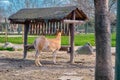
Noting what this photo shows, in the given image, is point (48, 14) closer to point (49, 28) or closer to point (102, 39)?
point (49, 28)

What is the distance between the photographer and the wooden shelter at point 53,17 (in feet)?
39.9

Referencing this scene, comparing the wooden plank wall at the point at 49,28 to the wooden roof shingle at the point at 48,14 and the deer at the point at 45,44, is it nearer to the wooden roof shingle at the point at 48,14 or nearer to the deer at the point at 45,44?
the wooden roof shingle at the point at 48,14

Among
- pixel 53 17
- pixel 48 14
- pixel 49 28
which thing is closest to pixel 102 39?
pixel 53 17

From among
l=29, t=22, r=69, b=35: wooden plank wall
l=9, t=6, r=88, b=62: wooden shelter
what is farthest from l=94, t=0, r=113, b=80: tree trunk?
l=29, t=22, r=69, b=35: wooden plank wall

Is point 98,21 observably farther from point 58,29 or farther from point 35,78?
point 58,29

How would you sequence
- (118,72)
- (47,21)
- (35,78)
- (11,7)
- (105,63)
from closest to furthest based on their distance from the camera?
(118,72)
(105,63)
(35,78)
(47,21)
(11,7)

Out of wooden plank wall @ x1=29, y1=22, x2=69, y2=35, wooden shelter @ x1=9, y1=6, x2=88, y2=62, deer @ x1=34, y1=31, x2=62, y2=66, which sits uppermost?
wooden shelter @ x1=9, y1=6, x2=88, y2=62

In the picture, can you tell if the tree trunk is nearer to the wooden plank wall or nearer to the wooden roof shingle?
the wooden roof shingle

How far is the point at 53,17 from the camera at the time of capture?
12.1m

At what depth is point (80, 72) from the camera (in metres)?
9.89

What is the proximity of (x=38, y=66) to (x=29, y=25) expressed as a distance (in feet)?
9.51

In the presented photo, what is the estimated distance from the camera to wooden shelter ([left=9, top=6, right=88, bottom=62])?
1217cm

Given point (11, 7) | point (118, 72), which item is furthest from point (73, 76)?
point (11, 7)

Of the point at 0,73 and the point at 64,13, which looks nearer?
the point at 0,73
